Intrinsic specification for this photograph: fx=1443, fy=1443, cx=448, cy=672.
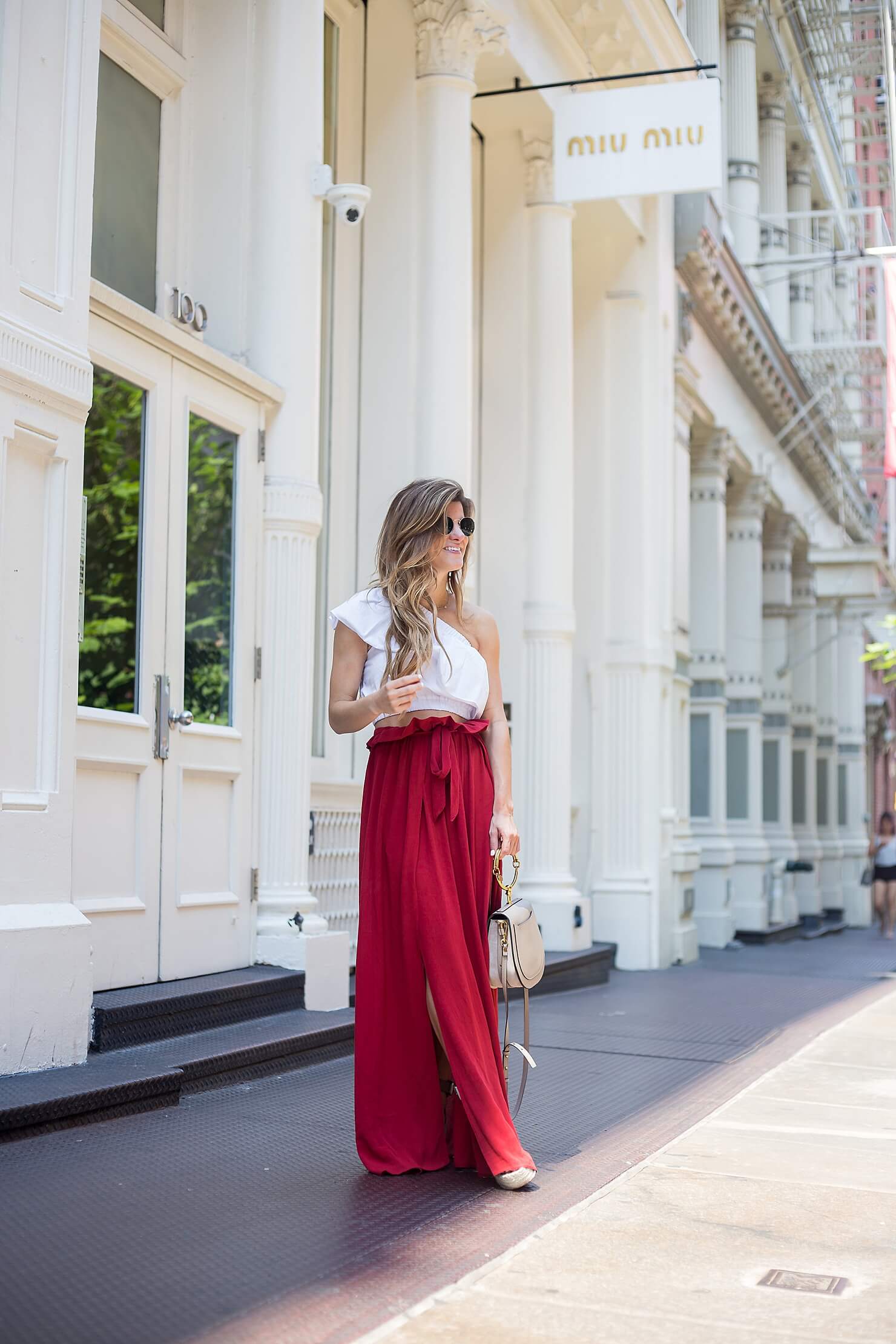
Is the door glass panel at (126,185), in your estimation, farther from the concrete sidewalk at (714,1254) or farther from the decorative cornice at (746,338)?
the decorative cornice at (746,338)

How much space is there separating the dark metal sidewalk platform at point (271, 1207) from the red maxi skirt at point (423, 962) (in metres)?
0.14

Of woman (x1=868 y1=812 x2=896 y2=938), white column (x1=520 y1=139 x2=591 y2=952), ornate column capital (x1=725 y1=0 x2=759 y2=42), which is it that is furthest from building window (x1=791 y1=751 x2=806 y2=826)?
white column (x1=520 y1=139 x2=591 y2=952)

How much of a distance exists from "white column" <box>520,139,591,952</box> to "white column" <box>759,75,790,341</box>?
11.0 m

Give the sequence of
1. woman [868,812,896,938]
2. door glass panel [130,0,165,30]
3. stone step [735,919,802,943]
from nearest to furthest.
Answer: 1. door glass panel [130,0,165,30]
2. stone step [735,919,802,943]
3. woman [868,812,896,938]

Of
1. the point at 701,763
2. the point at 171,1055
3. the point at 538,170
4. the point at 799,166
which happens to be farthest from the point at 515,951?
the point at 799,166

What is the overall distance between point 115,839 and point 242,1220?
8.53ft

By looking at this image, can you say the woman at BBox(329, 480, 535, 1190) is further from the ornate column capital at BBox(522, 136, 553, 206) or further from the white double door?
the ornate column capital at BBox(522, 136, 553, 206)

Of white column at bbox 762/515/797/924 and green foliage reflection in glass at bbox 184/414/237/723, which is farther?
white column at bbox 762/515/797/924

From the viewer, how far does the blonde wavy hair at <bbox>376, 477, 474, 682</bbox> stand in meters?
4.20

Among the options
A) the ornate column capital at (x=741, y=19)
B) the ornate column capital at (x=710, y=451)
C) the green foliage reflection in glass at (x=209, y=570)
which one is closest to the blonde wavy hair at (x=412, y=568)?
the green foliage reflection in glass at (x=209, y=570)

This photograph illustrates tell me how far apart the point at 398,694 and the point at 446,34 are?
663 cm

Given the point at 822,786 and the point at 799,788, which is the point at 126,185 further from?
the point at 822,786

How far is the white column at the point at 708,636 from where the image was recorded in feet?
55.9

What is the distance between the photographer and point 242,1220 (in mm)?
3691
